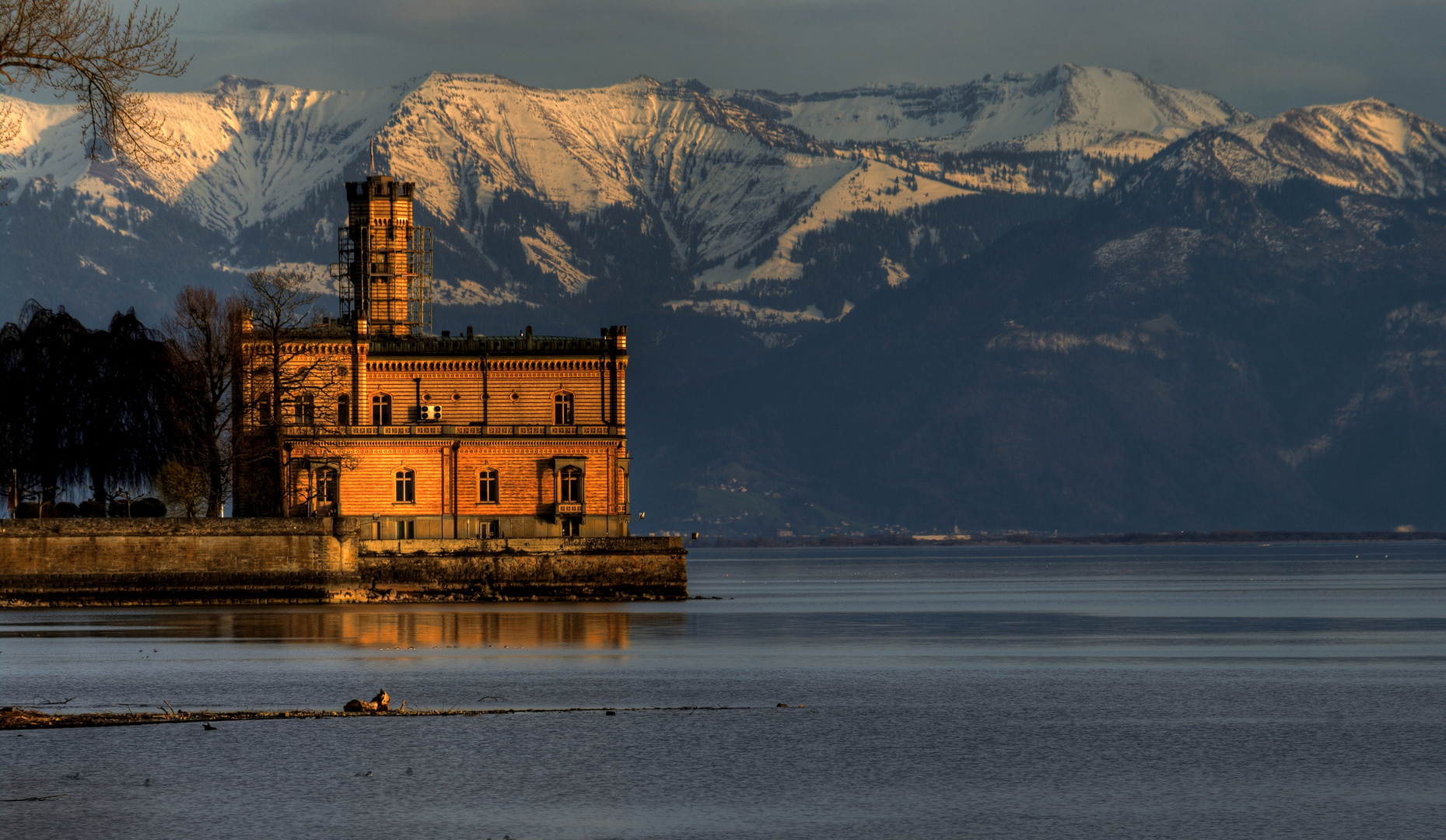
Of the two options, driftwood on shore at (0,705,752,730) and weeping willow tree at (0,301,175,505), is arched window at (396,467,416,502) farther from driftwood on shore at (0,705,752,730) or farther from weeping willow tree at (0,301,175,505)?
driftwood on shore at (0,705,752,730)

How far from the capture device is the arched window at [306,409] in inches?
3861

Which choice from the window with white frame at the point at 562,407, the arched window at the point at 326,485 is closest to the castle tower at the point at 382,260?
the window with white frame at the point at 562,407

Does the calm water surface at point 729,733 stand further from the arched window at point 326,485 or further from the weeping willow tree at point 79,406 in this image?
the weeping willow tree at point 79,406

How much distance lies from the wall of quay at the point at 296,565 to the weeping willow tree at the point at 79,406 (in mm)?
12464

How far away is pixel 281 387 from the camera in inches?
3841

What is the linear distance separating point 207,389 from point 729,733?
2515 inches

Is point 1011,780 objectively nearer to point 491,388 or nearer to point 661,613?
point 661,613

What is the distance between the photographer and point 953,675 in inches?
2242

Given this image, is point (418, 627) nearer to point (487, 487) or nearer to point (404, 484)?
point (487, 487)

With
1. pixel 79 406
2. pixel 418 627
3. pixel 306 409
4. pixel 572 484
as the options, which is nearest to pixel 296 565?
pixel 306 409

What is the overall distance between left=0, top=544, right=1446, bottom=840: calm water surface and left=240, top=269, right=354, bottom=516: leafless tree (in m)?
15.5

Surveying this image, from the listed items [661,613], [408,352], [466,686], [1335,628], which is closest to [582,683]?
[466,686]

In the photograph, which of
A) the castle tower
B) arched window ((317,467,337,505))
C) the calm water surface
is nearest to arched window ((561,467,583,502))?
arched window ((317,467,337,505))

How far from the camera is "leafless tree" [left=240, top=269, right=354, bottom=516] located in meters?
96.6
